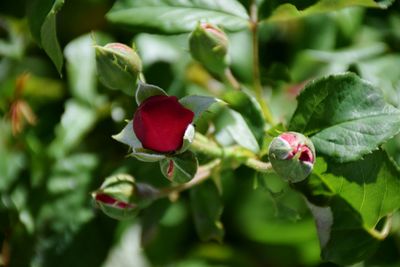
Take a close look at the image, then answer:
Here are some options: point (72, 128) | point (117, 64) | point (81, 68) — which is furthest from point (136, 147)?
point (81, 68)

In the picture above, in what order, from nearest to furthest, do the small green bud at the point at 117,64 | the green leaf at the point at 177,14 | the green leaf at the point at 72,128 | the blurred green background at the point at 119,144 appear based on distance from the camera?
the small green bud at the point at 117,64 < the green leaf at the point at 177,14 < the blurred green background at the point at 119,144 < the green leaf at the point at 72,128

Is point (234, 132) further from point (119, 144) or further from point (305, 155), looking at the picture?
point (119, 144)

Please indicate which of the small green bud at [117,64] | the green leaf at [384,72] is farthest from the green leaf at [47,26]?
the green leaf at [384,72]

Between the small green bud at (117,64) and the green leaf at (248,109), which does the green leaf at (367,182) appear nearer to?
the green leaf at (248,109)

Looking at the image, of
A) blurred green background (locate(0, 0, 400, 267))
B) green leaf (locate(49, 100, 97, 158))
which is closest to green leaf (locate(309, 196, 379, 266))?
blurred green background (locate(0, 0, 400, 267))

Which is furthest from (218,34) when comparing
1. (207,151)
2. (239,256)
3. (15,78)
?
(239,256)

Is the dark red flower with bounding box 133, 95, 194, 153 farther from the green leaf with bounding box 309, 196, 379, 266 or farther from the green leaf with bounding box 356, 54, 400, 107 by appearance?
the green leaf with bounding box 356, 54, 400, 107
